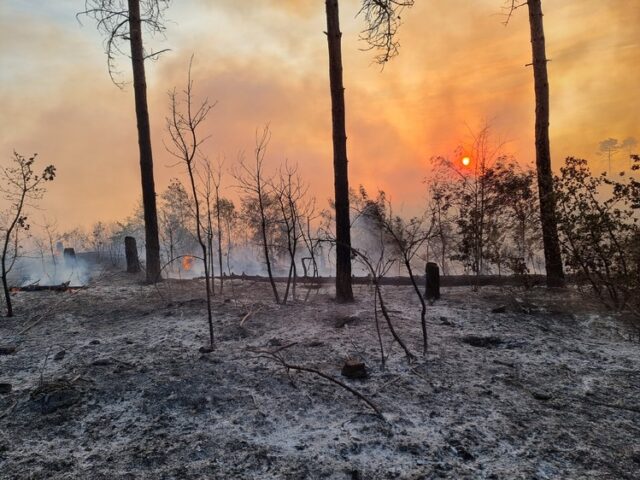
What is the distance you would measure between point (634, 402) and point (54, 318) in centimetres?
887

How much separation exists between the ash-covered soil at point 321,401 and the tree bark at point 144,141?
4.14 metres

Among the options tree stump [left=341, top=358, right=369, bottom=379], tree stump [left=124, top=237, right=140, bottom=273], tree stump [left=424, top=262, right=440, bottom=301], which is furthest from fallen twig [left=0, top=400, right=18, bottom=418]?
tree stump [left=124, top=237, right=140, bottom=273]

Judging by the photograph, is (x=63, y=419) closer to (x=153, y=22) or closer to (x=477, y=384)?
(x=477, y=384)

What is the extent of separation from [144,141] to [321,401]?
32.6ft

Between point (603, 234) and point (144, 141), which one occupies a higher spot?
point (144, 141)

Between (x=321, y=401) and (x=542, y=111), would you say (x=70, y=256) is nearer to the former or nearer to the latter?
(x=321, y=401)

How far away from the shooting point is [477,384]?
4184mm

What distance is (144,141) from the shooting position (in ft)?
36.3

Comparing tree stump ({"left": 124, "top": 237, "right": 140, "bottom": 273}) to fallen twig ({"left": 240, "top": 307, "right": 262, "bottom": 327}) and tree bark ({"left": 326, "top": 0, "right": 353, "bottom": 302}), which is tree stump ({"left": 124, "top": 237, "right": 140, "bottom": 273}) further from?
tree bark ({"left": 326, "top": 0, "right": 353, "bottom": 302})

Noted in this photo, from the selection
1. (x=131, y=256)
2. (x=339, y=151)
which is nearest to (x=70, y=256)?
(x=131, y=256)

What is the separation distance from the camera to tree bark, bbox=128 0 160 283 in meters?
10.8

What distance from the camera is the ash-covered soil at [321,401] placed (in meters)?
2.95

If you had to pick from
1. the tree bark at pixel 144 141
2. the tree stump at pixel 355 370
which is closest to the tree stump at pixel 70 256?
the tree bark at pixel 144 141

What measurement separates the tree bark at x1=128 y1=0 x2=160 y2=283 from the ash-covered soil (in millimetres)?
4135
